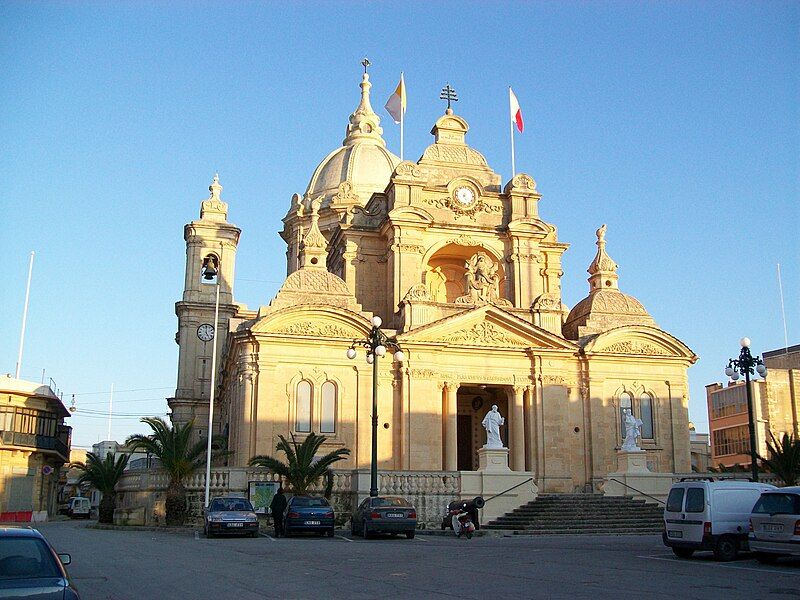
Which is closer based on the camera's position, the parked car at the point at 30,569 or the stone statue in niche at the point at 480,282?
the parked car at the point at 30,569

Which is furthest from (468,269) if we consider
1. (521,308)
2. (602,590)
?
(602,590)

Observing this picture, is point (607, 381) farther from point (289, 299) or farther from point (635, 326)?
point (289, 299)

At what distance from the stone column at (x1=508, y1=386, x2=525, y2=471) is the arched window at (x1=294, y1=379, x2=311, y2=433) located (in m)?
9.64

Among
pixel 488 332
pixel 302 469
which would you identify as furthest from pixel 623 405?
pixel 302 469

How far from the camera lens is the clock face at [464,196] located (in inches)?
1780

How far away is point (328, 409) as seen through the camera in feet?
126

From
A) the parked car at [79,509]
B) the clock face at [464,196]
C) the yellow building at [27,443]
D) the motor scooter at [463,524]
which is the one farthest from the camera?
the parked car at [79,509]

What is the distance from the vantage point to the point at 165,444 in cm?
3222

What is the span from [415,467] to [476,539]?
11.1 meters

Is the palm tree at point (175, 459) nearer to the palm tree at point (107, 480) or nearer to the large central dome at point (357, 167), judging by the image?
the palm tree at point (107, 480)

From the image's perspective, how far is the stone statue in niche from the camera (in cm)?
4106

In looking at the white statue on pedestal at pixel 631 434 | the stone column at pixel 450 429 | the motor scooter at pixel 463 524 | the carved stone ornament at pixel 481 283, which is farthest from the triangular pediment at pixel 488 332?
the motor scooter at pixel 463 524

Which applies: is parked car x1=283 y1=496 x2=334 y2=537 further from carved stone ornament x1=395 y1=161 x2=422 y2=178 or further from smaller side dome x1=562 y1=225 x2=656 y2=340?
carved stone ornament x1=395 y1=161 x2=422 y2=178

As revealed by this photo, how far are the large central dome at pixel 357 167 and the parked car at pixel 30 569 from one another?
49.0 meters
